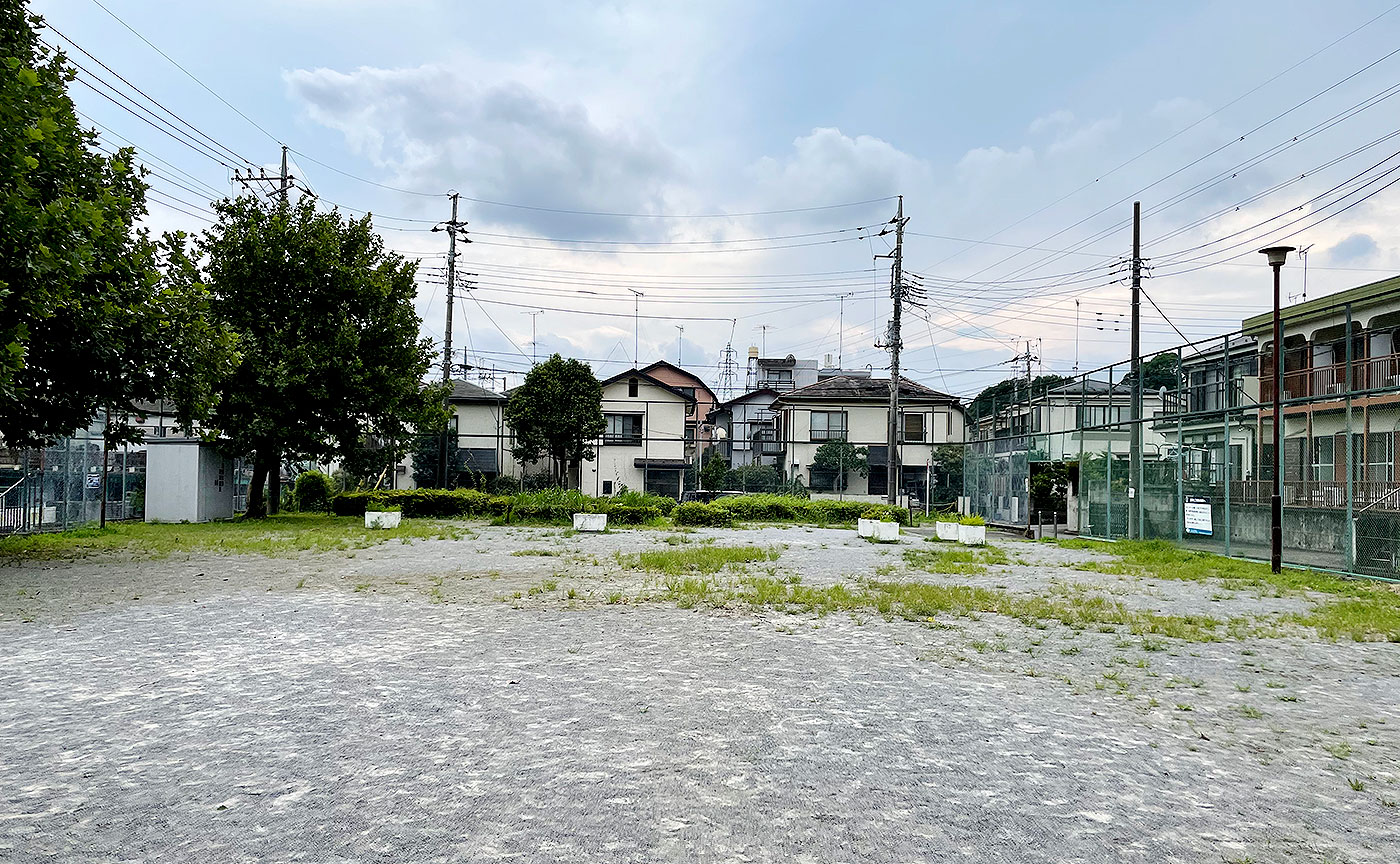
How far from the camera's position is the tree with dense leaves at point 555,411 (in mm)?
37656

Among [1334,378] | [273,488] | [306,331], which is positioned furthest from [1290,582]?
[273,488]

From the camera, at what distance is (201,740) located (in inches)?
190

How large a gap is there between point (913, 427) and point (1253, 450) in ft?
85.9

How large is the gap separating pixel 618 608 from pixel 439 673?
3.66 metres

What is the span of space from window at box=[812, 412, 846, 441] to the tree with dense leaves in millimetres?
13501

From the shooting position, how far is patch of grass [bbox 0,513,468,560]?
15844mm

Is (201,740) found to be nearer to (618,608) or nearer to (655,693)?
(655,693)

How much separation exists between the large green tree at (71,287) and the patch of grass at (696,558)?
835 cm

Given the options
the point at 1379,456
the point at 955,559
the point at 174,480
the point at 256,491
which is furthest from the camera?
the point at 256,491

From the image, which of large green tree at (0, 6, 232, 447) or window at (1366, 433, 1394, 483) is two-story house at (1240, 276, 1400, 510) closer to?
window at (1366, 433, 1394, 483)

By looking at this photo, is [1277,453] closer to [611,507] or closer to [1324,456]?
[1324,456]

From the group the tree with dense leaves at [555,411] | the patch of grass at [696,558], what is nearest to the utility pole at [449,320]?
the tree with dense leaves at [555,411]

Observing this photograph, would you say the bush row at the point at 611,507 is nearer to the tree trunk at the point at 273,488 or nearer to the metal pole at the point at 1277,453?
the tree trunk at the point at 273,488

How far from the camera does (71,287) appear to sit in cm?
1214
